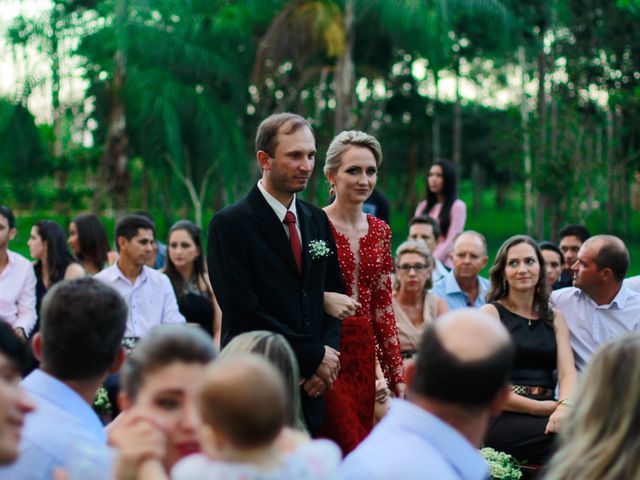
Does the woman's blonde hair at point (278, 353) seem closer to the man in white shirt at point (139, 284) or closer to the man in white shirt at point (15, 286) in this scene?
the man in white shirt at point (139, 284)


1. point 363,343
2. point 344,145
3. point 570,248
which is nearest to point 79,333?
point 363,343

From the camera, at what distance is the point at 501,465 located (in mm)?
5074

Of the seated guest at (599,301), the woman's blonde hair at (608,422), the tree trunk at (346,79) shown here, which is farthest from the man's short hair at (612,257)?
the tree trunk at (346,79)

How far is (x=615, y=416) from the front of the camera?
8.22 ft

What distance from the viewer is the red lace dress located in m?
4.40

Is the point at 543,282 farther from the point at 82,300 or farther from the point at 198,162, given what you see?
the point at 198,162

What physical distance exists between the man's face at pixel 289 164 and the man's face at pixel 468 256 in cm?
345

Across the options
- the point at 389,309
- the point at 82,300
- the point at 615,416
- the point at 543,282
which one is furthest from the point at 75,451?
the point at 543,282

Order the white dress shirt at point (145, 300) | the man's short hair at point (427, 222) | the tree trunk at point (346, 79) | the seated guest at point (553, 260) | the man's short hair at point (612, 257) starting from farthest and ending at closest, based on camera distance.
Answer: the tree trunk at point (346, 79)
the man's short hair at point (427, 222)
the seated guest at point (553, 260)
the white dress shirt at point (145, 300)
the man's short hair at point (612, 257)

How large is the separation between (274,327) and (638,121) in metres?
23.8

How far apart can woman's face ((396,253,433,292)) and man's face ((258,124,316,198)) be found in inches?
115

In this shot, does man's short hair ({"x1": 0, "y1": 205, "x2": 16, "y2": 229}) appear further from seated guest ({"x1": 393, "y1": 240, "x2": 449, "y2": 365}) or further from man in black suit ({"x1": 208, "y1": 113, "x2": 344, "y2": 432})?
man in black suit ({"x1": 208, "y1": 113, "x2": 344, "y2": 432})

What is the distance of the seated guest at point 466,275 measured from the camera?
7.44m

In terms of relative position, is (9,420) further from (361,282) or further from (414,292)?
(414,292)
